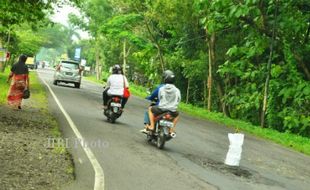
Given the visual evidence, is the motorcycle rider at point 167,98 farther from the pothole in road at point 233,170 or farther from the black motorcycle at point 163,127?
the pothole in road at point 233,170

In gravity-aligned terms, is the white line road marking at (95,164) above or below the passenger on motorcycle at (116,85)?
below

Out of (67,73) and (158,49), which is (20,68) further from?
(158,49)

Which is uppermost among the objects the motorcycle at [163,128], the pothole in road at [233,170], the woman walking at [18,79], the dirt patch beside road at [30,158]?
the woman walking at [18,79]

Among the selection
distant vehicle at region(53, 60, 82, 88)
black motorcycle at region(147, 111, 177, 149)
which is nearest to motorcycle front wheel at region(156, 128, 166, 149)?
black motorcycle at region(147, 111, 177, 149)

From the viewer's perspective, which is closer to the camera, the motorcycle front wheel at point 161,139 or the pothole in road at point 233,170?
the pothole in road at point 233,170

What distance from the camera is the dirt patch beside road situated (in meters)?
7.89

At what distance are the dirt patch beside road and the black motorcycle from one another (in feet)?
8.80

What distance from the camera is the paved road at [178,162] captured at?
29.1ft

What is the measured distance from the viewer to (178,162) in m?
11.0

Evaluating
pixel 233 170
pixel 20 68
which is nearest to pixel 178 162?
pixel 233 170

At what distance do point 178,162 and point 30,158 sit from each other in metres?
3.22

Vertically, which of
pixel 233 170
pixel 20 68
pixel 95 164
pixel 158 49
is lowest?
pixel 233 170

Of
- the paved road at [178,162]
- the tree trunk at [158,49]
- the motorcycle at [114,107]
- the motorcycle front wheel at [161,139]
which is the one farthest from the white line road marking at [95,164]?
the tree trunk at [158,49]

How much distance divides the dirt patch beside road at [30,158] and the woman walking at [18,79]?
240 centimetres
